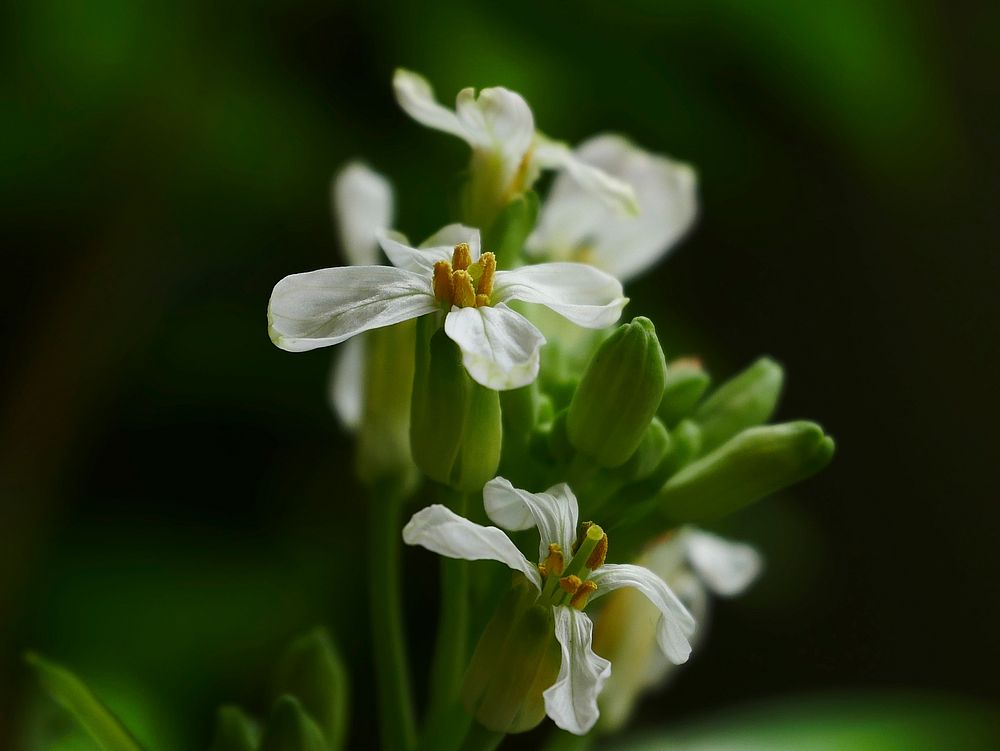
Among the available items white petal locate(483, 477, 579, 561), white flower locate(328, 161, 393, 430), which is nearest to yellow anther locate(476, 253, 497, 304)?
white petal locate(483, 477, 579, 561)

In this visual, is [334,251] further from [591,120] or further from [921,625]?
[921,625]

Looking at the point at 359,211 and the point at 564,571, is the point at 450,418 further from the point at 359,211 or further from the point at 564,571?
the point at 359,211

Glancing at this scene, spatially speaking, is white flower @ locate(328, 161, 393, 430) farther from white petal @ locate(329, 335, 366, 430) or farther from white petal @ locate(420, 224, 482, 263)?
white petal @ locate(420, 224, 482, 263)

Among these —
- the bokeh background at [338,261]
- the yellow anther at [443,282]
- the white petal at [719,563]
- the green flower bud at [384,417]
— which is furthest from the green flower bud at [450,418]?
the bokeh background at [338,261]

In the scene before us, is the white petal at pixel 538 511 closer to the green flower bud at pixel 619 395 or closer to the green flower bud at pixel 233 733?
the green flower bud at pixel 619 395

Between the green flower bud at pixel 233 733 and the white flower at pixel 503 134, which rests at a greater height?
the white flower at pixel 503 134

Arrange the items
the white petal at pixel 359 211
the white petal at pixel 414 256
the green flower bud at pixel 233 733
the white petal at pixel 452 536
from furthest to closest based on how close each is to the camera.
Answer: the white petal at pixel 359 211 → the green flower bud at pixel 233 733 → the white petal at pixel 414 256 → the white petal at pixel 452 536
